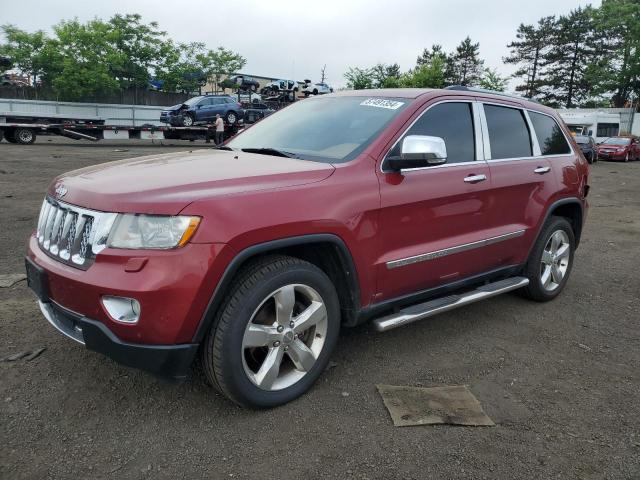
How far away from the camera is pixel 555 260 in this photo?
Result: 495 centimetres

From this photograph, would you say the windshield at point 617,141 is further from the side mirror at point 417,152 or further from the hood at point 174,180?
the hood at point 174,180

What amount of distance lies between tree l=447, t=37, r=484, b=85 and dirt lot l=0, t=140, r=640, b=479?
75.8 metres

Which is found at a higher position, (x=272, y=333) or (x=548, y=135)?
(x=548, y=135)

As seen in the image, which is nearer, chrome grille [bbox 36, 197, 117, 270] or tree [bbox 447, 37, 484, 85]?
chrome grille [bbox 36, 197, 117, 270]

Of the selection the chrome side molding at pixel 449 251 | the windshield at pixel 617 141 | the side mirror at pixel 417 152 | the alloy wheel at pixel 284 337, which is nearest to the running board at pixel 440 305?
the chrome side molding at pixel 449 251

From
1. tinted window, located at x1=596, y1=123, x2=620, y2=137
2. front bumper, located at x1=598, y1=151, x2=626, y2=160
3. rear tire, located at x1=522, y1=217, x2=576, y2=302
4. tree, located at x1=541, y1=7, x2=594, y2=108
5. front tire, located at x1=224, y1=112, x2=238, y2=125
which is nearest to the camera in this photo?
rear tire, located at x1=522, y1=217, x2=576, y2=302

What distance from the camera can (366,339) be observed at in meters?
3.99

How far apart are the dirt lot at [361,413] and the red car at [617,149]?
90.0 feet

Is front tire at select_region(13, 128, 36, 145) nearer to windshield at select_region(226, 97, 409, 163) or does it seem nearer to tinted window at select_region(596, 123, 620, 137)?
windshield at select_region(226, 97, 409, 163)

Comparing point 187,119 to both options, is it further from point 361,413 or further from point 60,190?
point 361,413

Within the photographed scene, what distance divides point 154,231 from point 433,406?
1.84m

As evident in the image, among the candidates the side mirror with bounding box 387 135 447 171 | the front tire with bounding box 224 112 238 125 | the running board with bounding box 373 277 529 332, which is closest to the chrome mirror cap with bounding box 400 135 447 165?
the side mirror with bounding box 387 135 447 171

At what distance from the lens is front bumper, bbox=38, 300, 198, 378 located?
8.35 feet

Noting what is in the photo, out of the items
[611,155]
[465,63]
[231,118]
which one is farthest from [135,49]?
[465,63]
